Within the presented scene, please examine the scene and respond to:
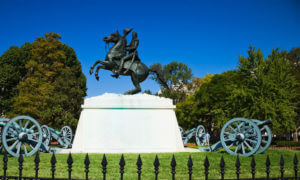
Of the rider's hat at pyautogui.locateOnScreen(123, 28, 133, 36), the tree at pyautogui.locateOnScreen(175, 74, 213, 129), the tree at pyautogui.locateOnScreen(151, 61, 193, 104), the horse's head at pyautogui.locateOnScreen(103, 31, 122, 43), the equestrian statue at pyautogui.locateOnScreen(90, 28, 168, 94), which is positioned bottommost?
the tree at pyautogui.locateOnScreen(175, 74, 213, 129)

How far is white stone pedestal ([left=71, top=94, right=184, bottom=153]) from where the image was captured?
11.9m

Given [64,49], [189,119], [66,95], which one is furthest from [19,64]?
[189,119]

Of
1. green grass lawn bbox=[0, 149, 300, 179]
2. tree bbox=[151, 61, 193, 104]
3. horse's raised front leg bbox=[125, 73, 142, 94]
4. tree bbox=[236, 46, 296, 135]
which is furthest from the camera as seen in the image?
tree bbox=[151, 61, 193, 104]

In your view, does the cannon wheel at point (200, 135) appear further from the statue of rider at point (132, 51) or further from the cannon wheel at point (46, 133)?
the cannon wheel at point (46, 133)

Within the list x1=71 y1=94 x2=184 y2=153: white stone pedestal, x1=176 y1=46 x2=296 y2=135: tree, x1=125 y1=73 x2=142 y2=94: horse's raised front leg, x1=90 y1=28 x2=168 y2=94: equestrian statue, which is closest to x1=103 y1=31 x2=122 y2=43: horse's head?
x1=90 y1=28 x2=168 y2=94: equestrian statue

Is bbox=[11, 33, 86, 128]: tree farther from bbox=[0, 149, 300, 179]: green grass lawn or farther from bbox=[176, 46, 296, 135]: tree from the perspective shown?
bbox=[0, 149, 300, 179]: green grass lawn

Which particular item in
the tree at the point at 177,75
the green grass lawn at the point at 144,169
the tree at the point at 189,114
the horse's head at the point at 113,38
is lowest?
the green grass lawn at the point at 144,169

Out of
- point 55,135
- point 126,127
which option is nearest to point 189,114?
point 55,135

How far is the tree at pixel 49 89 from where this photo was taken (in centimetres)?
2656

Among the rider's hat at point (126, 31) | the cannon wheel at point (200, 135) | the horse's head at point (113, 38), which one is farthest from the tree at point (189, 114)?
the horse's head at point (113, 38)

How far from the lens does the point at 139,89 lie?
1360 centimetres

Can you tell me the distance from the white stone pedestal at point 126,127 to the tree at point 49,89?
14730 millimetres

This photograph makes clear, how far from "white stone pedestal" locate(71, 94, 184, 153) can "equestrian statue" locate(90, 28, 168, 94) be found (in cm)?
136

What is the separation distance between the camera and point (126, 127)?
39.5 feet
